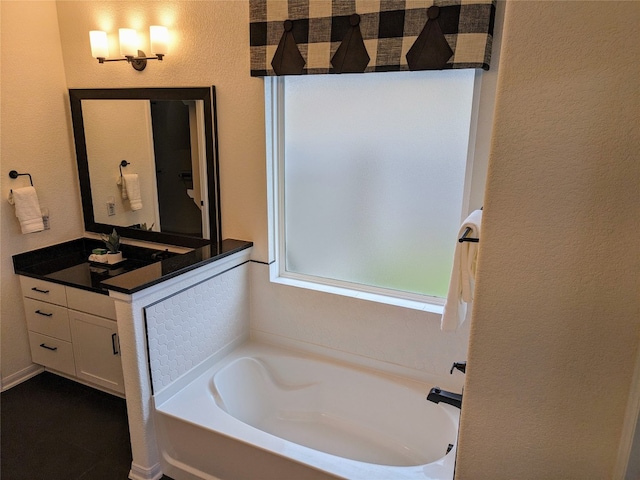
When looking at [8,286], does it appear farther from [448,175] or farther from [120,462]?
[448,175]

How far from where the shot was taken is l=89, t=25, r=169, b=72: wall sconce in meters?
2.41

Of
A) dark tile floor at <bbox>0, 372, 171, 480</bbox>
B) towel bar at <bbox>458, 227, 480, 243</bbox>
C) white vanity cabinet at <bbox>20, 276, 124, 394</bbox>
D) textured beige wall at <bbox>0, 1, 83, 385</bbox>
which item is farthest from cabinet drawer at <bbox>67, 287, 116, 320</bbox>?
towel bar at <bbox>458, 227, 480, 243</bbox>

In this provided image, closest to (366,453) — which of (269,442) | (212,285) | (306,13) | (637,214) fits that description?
(269,442)

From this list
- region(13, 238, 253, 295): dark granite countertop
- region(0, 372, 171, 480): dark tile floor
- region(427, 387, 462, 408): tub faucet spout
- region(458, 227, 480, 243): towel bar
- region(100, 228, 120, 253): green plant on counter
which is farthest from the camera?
region(100, 228, 120, 253): green plant on counter

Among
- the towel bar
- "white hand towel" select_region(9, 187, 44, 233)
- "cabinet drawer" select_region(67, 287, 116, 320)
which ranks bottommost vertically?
"cabinet drawer" select_region(67, 287, 116, 320)

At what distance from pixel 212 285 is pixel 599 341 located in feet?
6.18

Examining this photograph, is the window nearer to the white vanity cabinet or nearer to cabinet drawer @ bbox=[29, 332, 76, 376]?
the white vanity cabinet

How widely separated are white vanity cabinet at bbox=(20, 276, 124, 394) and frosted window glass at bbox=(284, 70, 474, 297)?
48.0 inches

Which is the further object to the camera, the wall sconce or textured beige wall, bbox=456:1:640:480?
the wall sconce

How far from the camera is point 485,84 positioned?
1.91 metres

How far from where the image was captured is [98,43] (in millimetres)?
2555

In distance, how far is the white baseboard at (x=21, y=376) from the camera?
2.77 m

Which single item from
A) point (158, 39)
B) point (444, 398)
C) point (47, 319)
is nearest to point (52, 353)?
point (47, 319)

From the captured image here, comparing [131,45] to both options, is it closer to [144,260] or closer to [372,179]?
[144,260]
